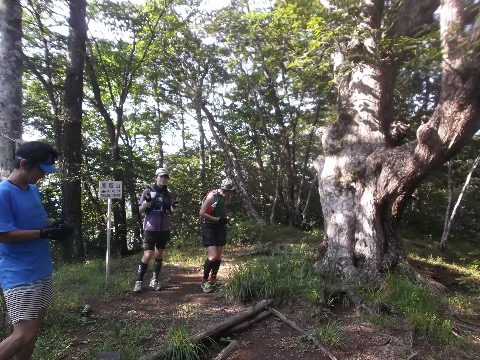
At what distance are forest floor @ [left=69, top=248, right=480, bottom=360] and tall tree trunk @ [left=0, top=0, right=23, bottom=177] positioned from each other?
239 cm

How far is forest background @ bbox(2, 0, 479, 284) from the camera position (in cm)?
1107

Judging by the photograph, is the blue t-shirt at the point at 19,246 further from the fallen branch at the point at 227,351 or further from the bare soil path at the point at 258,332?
the fallen branch at the point at 227,351

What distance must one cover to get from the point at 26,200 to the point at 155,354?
195cm

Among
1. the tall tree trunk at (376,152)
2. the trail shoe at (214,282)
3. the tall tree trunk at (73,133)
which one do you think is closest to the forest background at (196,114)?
the tall tree trunk at (73,133)

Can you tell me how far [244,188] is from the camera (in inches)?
521

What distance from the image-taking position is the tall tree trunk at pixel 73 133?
1078 cm

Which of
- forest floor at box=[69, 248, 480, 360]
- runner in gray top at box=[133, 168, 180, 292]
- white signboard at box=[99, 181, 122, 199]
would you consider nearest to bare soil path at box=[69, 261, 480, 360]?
forest floor at box=[69, 248, 480, 360]

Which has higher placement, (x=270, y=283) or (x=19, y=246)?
(x=19, y=246)

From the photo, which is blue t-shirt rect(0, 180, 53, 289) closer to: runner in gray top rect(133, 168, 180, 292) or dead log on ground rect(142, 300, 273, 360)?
dead log on ground rect(142, 300, 273, 360)

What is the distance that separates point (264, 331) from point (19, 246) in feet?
9.68

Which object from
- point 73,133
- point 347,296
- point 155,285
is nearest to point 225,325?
point 347,296

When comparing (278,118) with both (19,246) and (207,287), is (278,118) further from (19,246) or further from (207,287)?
(19,246)

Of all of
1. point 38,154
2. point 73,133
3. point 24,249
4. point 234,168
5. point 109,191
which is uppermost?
point 73,133

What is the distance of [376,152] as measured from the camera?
6012mm
